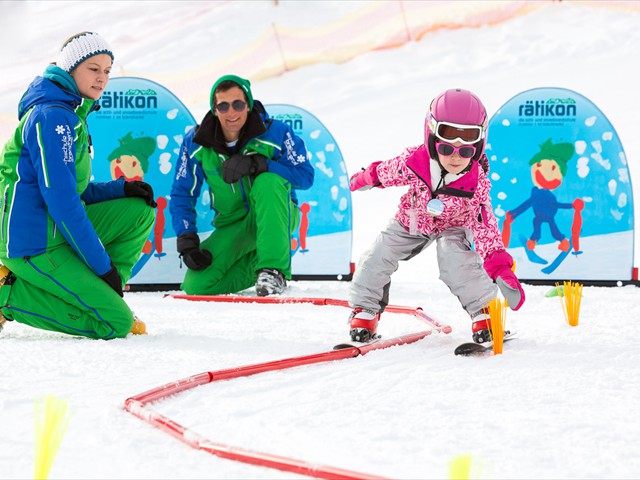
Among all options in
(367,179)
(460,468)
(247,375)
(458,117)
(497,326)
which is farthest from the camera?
(367,179)

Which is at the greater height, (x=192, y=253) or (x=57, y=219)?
(x=57, y=219)

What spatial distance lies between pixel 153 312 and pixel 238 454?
1869 millimetres

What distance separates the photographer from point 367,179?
256cm

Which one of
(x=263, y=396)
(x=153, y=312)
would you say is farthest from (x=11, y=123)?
(x=263, y=396)

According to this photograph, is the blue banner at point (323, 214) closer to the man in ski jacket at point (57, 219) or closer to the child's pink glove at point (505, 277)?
the man in ski jacket at point (57, 219)

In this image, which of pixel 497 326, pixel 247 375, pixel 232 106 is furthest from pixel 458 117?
pixel 232 106

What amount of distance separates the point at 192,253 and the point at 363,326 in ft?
4.92

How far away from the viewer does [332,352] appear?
214cm

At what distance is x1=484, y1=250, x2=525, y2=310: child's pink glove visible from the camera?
234 cm

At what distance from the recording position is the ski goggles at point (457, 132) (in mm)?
2322

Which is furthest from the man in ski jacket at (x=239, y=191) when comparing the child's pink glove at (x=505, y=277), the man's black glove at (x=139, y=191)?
the child's pink glove at (x=505, y=277)

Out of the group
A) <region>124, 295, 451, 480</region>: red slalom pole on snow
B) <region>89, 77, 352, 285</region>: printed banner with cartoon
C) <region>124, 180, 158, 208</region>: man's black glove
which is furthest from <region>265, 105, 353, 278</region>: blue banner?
<region>124, 180, 158, 208</region>: man's black glove

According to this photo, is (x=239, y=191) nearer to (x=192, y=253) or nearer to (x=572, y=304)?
(x=192, y=253)

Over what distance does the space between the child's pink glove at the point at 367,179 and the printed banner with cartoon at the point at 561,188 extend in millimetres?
1599
